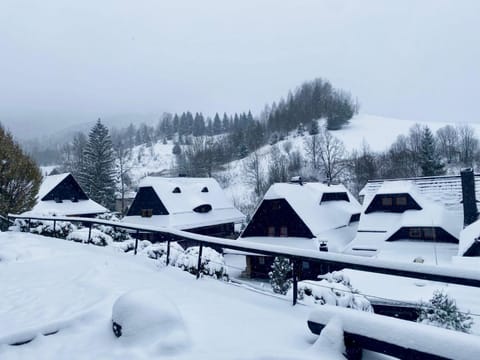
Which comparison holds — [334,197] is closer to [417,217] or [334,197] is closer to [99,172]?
[417,217]

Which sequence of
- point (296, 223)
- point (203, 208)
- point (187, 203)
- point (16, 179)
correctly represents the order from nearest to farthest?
point (16, 179) < point (296, 223) < point (187, 203) < point (203, 208)

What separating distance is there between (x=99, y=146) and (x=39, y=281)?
42305 millimetres

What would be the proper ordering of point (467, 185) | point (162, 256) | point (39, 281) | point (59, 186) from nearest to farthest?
point (39, 281) < point (162, 256) < point (467, 185) < point (59, 186)

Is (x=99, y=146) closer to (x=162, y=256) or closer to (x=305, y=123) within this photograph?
(x=162, y=256)

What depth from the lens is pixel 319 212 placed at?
92.0 feet

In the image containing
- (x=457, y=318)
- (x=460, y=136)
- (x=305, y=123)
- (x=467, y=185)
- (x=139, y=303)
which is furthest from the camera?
(x=305, y=123)

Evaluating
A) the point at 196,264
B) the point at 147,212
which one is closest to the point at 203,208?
the point at 147,212

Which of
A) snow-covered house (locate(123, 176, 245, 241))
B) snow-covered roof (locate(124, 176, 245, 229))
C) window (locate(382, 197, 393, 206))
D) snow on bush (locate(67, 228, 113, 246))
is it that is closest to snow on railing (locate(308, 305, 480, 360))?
snow on bush (locate(67, 228, 113, 246))

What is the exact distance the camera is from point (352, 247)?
23.1 metres

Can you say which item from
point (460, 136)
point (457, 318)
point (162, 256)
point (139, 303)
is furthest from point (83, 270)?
point (460, 136)

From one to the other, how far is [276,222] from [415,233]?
985 cm

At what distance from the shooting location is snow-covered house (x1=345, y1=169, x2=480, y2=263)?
20.7 m

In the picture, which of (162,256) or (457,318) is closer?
(457,318)

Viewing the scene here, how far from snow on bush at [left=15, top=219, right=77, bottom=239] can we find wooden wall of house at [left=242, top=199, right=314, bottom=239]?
15.3 meters
